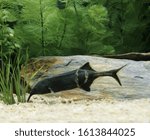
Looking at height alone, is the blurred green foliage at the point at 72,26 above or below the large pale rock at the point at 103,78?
above

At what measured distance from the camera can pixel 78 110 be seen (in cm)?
410

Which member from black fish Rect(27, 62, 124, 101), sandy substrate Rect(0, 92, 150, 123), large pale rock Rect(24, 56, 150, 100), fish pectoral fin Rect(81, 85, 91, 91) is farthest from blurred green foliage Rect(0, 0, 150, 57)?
sandy substrate Rect(0, 92, 150, 123)

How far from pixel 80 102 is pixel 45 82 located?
0.58 m

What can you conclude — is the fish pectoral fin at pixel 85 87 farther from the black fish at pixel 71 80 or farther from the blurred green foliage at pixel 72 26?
the blurred green foliage at pixel 72 26

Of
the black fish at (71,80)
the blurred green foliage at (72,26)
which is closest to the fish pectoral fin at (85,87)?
the black fish at (71,80)

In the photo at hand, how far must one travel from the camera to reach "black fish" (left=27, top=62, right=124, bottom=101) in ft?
16.3

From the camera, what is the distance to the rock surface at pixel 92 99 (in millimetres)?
3807

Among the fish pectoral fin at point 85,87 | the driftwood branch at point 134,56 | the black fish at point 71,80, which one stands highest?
the driftwood branch at point 134,56

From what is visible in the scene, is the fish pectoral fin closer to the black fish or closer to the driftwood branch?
the black fish

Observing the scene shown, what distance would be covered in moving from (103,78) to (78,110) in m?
1.07

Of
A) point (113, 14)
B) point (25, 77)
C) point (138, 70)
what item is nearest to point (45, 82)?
point (25, 77)

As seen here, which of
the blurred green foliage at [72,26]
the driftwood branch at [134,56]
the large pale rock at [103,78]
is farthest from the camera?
the blurred green foliage at [72,26]

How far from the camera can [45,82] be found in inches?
200

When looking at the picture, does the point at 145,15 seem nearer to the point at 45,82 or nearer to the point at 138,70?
the point at 138,70
